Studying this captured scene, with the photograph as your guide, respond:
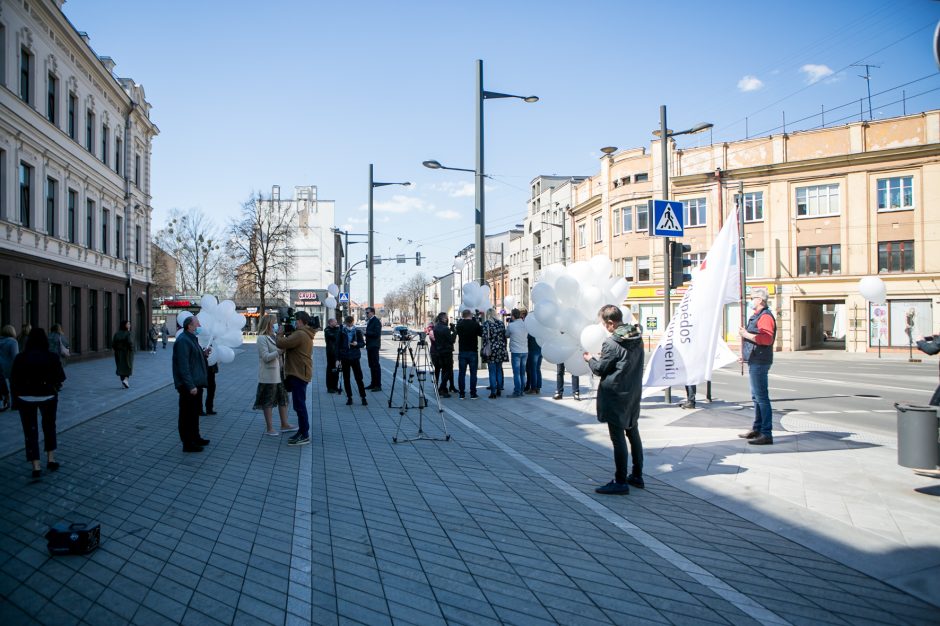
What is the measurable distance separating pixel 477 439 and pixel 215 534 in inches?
177

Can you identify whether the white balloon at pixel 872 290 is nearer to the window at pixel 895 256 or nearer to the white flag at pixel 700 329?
the window at pixel 895 256

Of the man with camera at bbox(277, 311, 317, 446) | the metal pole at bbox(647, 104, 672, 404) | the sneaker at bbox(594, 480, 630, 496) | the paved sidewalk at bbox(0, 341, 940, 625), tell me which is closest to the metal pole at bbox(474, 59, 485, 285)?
the metal pole at bbox(647, 104, 672, 404)

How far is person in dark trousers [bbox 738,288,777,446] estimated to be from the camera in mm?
7832

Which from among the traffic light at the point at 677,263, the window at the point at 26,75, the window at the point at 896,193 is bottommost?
the traffic light at the point at 677,263

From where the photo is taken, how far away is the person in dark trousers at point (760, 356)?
783cm

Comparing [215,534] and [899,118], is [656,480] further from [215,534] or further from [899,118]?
[899,118]

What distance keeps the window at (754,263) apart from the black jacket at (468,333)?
30288 millimetres

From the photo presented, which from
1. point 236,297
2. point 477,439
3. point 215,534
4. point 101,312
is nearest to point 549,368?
point 477,439

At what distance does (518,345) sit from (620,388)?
7553 millimetres

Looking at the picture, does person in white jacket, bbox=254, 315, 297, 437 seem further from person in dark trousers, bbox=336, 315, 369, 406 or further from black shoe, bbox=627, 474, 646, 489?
black shoe, bbox=627, 474, 646, 489

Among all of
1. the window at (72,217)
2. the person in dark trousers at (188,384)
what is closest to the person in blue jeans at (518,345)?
the person in dark trousers at (188,384)

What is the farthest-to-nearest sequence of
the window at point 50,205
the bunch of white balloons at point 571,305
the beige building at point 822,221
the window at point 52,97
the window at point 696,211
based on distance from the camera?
the window at point 696,211, the beige building at point 822,221, the window at point 50,205, the window at point 52,97, the bunch of white balloons at point 571,305

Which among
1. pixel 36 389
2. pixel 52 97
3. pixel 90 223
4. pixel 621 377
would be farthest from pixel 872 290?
pixel 90 223

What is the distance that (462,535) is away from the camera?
16.1 feet
